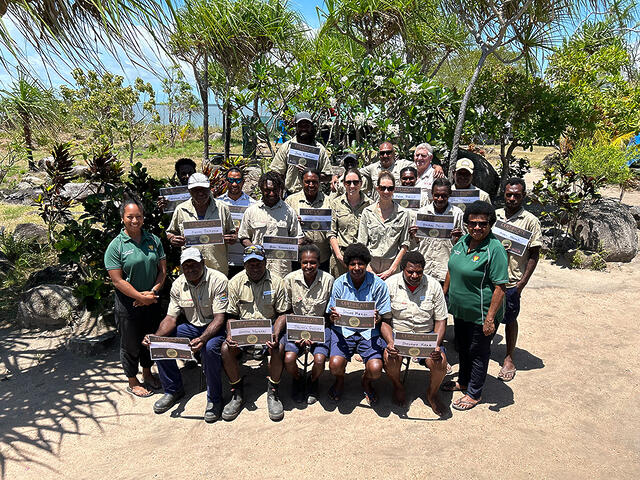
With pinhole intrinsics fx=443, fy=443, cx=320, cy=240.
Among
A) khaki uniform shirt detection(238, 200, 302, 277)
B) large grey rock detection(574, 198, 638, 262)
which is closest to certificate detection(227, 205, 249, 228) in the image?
khaki uniform shirt detection(238, 200, 302, 277)

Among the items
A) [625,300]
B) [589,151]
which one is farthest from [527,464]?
[589,151]

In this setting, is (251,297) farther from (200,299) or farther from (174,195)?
(174,195)

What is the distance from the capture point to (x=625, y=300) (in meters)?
6.57

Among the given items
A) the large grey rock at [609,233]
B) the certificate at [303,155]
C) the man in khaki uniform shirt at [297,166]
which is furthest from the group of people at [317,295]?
the large grey rock at [609,233]

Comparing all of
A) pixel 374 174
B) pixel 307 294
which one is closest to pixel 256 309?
pixel 307 294

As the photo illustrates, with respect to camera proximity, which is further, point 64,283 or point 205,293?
point 64,283

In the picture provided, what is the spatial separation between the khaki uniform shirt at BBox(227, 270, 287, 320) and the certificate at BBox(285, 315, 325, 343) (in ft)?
0.83

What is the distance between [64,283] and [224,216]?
2.91 meters

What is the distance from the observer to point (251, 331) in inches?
154

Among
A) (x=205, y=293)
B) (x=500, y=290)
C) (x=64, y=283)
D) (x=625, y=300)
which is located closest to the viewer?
(x=500, y=290)

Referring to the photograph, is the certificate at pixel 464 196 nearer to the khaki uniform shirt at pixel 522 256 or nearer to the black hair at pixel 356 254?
the khaki uniform shirt at pixel 522 256

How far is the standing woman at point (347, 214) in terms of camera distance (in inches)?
189

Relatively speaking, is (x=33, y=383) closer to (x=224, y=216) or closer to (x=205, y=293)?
(x=205, y=293)

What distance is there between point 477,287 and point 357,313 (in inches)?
41.7
